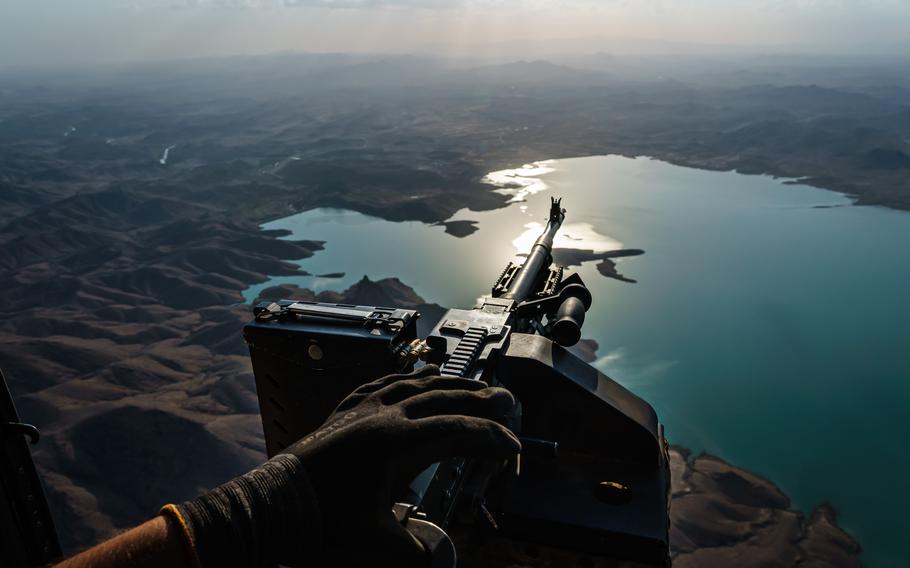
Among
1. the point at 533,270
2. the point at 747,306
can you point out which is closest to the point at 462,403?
the point at 533,270

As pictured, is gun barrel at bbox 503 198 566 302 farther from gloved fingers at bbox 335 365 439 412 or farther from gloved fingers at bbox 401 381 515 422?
gloved fingers at bbox 401 381 515 422

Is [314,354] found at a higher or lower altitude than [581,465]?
higher

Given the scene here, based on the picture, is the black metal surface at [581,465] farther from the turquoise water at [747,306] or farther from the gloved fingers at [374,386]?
the turquoise water at [747,306]

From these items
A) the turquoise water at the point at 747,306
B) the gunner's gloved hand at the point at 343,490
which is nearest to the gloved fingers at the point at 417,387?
the gunner's gloved hand at the point at 343,490

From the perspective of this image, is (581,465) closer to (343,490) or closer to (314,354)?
(314,354)

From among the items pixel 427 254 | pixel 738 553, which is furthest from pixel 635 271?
pixel 738 553

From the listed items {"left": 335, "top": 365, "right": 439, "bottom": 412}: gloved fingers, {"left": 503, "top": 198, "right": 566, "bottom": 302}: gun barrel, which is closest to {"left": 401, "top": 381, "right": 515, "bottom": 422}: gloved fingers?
{"left": 335, "top": 365, "right": 439, "bottom": 412}: gloved fingers
